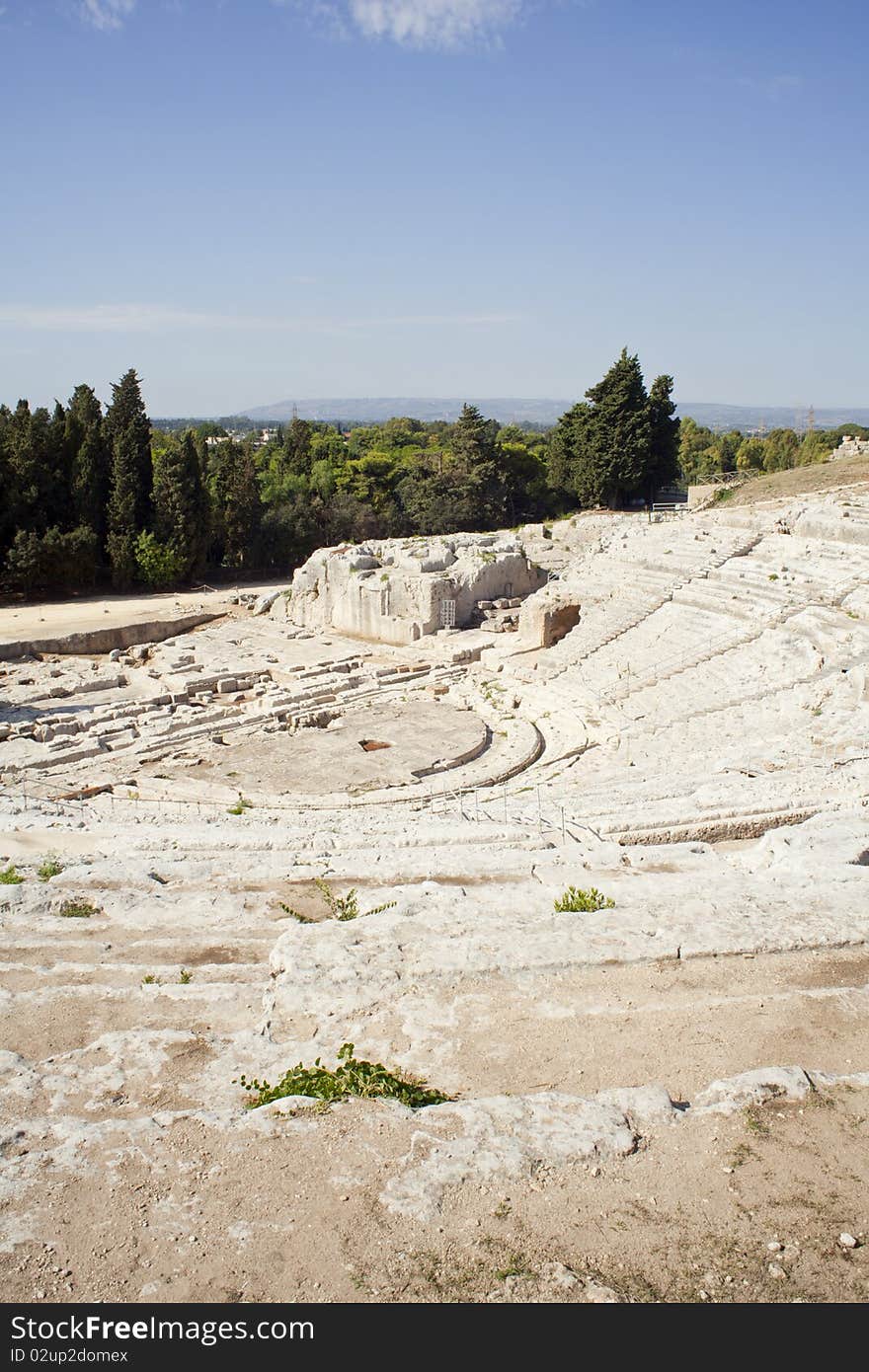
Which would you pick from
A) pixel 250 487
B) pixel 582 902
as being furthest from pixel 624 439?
pixel 582 902

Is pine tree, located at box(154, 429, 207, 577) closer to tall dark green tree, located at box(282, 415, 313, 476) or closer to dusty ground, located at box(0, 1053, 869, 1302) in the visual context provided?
tall dark green tree, located at box(282, 415, 313, 476)

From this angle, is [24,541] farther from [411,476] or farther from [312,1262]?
[312,1262]

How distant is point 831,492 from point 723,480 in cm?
1454

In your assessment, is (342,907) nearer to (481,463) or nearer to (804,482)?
(804,482)

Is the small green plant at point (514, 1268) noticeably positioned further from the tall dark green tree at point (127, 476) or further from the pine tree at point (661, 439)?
the pine tree at point (661, 439)

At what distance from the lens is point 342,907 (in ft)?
25.1

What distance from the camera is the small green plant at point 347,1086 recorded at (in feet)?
15.7

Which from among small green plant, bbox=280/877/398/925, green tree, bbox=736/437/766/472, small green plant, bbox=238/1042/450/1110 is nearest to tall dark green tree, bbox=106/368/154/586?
small green plant, bbox=280/877/398/925

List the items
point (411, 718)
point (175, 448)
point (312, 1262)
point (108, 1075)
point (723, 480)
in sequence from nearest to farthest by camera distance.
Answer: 1. point (312, 1262)
2. point (108, 1075)
3. point (411, 718)
4. point (175, 448)
5. point (723, 480)

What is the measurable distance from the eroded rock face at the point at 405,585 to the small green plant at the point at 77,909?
17.7 m

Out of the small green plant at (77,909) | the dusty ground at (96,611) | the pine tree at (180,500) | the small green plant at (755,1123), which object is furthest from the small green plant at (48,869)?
the pine tree at (180,500)

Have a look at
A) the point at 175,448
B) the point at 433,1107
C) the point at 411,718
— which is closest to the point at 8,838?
the point at 433,1107

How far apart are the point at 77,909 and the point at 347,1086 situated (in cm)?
379

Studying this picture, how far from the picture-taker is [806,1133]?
446 centimetres
